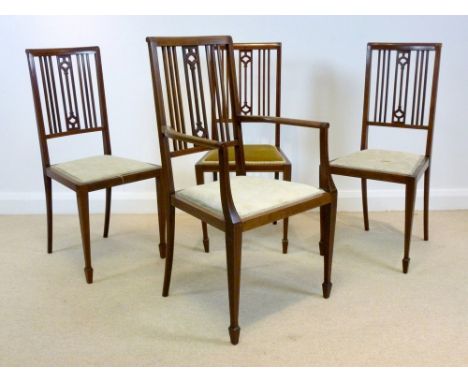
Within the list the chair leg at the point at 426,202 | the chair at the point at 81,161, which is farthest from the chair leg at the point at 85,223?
the chair leg at the point at 426,202

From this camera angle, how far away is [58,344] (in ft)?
5.70

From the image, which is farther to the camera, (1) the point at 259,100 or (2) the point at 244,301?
(1) the point at 259,100

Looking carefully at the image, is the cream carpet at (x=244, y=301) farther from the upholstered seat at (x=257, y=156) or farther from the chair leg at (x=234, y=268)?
the upholstered seat at (x=257, y=156)

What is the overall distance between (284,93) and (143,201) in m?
1.07

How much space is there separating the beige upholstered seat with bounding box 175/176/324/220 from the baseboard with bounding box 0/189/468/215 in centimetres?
120

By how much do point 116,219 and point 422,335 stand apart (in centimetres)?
186

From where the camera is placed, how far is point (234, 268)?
1.66 meters

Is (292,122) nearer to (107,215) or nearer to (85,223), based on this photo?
(85,223)

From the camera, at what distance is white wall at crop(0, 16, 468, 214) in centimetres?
276

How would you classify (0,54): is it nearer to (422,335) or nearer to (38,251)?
(38,251)

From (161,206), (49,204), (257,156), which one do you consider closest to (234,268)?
(161,206)

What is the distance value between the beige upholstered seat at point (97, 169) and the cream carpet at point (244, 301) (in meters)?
0.46

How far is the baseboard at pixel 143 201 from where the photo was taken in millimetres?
3031

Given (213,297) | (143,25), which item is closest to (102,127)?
(143,25)
